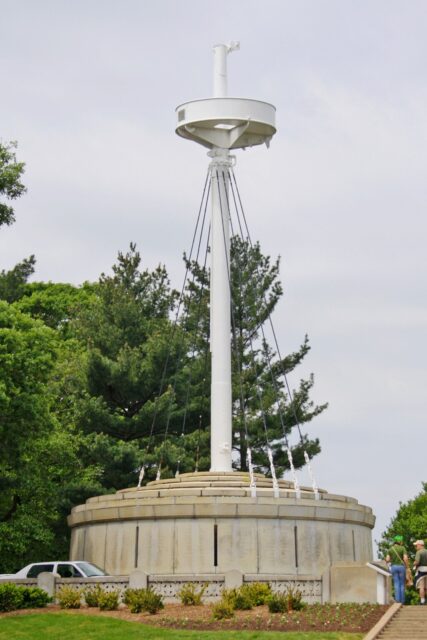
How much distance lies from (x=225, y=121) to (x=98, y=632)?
2090 cm

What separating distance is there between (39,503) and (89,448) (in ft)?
10.4

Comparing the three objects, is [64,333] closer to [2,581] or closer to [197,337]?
[197,337]

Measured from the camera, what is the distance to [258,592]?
28.7 metres

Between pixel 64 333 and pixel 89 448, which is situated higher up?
pixel 64 333

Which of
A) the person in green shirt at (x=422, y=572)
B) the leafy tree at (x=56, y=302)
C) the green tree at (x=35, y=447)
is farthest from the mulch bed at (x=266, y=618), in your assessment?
the leafy tree at (x=56, y=302)

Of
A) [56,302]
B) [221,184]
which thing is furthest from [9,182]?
[56,302]

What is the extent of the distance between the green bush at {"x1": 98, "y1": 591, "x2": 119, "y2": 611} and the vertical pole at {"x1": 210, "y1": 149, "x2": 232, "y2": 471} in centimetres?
1042

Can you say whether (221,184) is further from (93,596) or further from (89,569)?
(93,596)

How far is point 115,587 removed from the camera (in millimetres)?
30406

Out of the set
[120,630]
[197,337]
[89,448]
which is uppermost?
[197,337]

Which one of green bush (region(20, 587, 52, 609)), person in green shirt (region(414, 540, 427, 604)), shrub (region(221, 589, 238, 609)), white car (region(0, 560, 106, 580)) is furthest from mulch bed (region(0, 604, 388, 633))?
white car (region(0, 560, 106, 580))

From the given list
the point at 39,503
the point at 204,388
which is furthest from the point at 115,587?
the point at 204,388

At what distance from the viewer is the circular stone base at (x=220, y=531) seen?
33469 millimetres

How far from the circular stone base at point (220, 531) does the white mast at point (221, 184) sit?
435 centimetres
